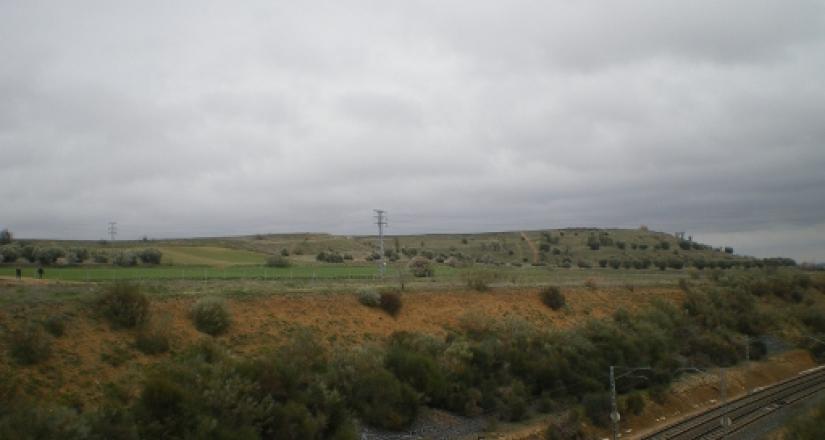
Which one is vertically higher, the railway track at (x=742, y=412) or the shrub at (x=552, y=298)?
the shrub at (x=552, y=298)

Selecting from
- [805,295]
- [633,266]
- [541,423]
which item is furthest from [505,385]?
[633,266]

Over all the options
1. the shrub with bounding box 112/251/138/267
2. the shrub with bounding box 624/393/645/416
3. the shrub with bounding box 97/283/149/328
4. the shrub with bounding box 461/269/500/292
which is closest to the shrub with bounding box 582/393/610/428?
the shrub with bounding box 624/393/645/416

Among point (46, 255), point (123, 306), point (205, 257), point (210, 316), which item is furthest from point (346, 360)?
point (205, 257)

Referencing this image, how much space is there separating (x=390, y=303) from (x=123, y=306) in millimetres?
19694

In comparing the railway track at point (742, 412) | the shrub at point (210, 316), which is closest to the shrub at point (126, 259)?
the shrub at point (210, 316)

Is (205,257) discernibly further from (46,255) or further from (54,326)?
(54,326)

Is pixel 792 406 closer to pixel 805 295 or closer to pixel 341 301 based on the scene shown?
pixel 341 301

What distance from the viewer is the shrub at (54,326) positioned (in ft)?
96.5

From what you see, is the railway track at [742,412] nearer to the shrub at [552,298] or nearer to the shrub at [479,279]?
the shrub at [552,298]

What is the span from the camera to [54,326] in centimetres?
2958

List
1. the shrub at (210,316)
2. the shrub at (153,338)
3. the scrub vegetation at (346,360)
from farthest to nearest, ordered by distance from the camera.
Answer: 1. the shrub at (210,316)
2. the shrub at (153,338)
3. the scrub vegetation at (346,360)

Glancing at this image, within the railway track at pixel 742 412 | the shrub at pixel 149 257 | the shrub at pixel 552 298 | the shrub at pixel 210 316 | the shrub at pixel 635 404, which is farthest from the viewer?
the shrub at pixel 149 257

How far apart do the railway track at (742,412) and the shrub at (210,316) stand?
2370cm

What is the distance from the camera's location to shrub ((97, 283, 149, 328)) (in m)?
33.1
